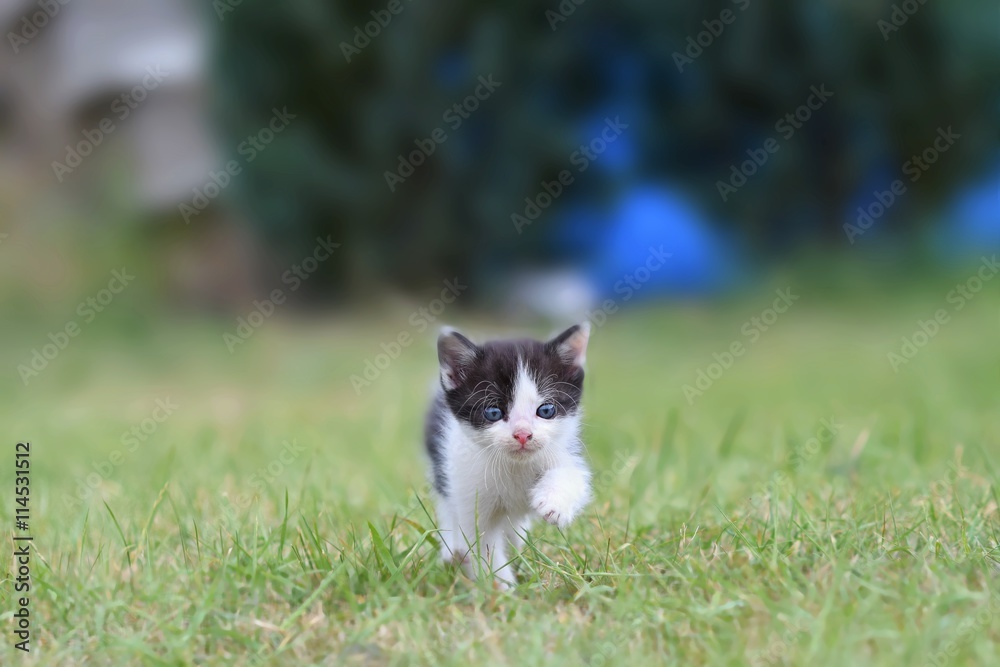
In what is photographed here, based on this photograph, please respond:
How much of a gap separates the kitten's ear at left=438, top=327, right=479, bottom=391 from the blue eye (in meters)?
0.25

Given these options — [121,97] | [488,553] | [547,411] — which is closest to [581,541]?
[488,553]

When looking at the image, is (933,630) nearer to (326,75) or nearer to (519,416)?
(519,416)

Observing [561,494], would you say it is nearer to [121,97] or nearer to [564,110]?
[564,110]

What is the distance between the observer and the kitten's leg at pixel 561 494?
2.56m

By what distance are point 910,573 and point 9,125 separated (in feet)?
45.7

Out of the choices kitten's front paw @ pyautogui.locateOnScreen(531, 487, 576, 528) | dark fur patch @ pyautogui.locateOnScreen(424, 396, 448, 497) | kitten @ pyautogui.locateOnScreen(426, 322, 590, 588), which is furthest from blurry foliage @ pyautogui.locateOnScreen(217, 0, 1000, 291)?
kitten's front paw @ pyautogui.locateOnScreen(531, 487, 576, 528)

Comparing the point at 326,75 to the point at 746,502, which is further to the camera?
the point at 326,75

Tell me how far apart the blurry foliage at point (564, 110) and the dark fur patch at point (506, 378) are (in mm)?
6738

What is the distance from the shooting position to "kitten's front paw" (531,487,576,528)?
2556 millimetres

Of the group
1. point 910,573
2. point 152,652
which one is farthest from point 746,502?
point 152,652

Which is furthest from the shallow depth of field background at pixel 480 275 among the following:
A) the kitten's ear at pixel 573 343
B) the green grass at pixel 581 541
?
the kitten's ear at pixel 573 343

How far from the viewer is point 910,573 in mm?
2396

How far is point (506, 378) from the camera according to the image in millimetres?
2824

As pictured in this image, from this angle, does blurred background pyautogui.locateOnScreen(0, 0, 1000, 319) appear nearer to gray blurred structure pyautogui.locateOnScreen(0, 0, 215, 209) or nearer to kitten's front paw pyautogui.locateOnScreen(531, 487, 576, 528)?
gray blurred structure pyautogui.locateOnScreen(0, 0, 215, 209)
